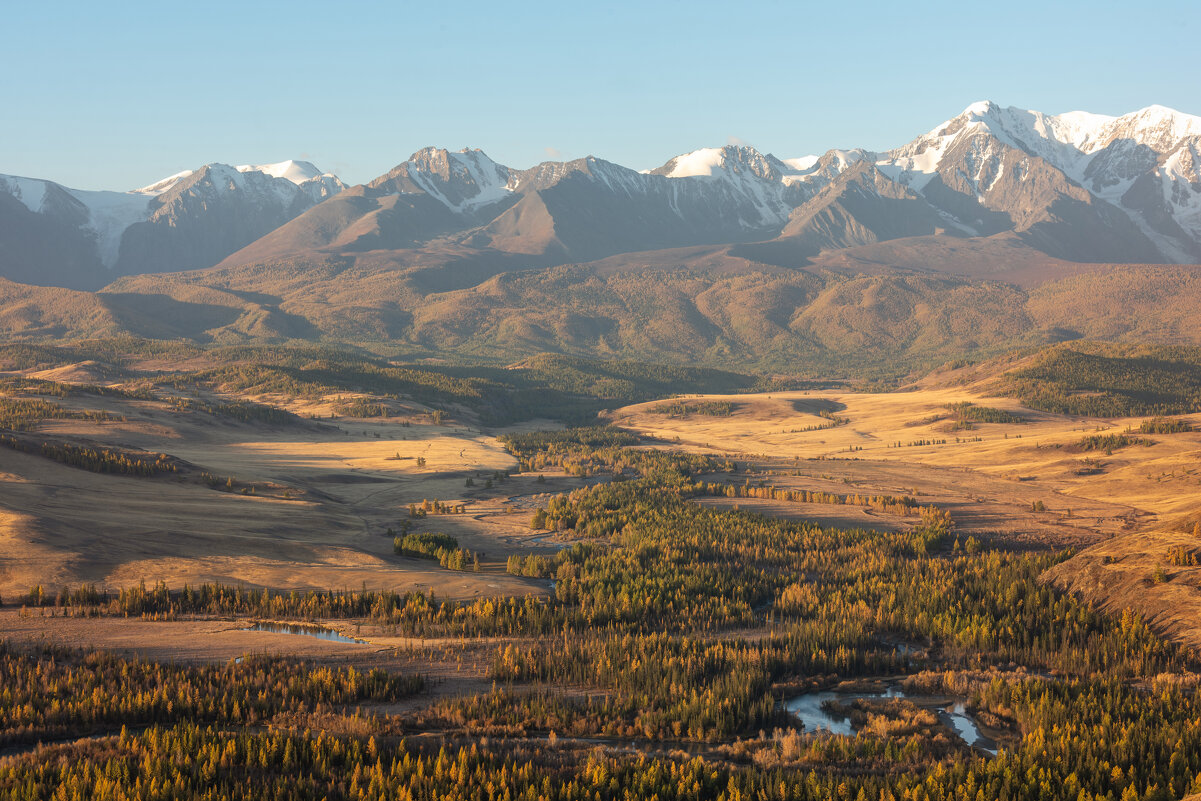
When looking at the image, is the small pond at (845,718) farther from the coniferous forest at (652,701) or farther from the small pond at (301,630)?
the small pond at (301,630)

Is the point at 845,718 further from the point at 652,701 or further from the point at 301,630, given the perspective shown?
the point at 301,630

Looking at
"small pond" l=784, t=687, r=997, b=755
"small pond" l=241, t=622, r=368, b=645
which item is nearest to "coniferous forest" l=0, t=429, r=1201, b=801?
"small pond" l=784, t=687, r=997, b=755

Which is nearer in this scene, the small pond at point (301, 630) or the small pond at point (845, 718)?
the small pond at point (845, 718)

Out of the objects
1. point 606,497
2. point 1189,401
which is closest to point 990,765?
point 606,497

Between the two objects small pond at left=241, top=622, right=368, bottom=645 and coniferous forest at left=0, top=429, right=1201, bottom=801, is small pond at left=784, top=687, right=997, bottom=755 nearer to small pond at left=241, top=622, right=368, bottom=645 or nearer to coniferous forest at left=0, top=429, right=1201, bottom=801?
coniferous forest at left=0, top=429, right=1201, bottom=801

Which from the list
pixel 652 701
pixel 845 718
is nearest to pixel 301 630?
pixel 652 701

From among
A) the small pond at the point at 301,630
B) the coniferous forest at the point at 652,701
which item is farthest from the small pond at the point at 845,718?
the small pond at the point at 301,630

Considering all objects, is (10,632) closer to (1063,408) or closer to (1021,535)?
(1021,535)

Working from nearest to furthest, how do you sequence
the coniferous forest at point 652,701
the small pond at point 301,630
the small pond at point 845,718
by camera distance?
the coniferous forest at point 652,701, the small pond at point 845,718, the small pond at point 301,630

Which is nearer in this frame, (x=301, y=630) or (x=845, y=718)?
(x=845, y=718)

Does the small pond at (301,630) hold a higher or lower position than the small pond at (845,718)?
higher

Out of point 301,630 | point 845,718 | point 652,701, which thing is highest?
point 652,701
